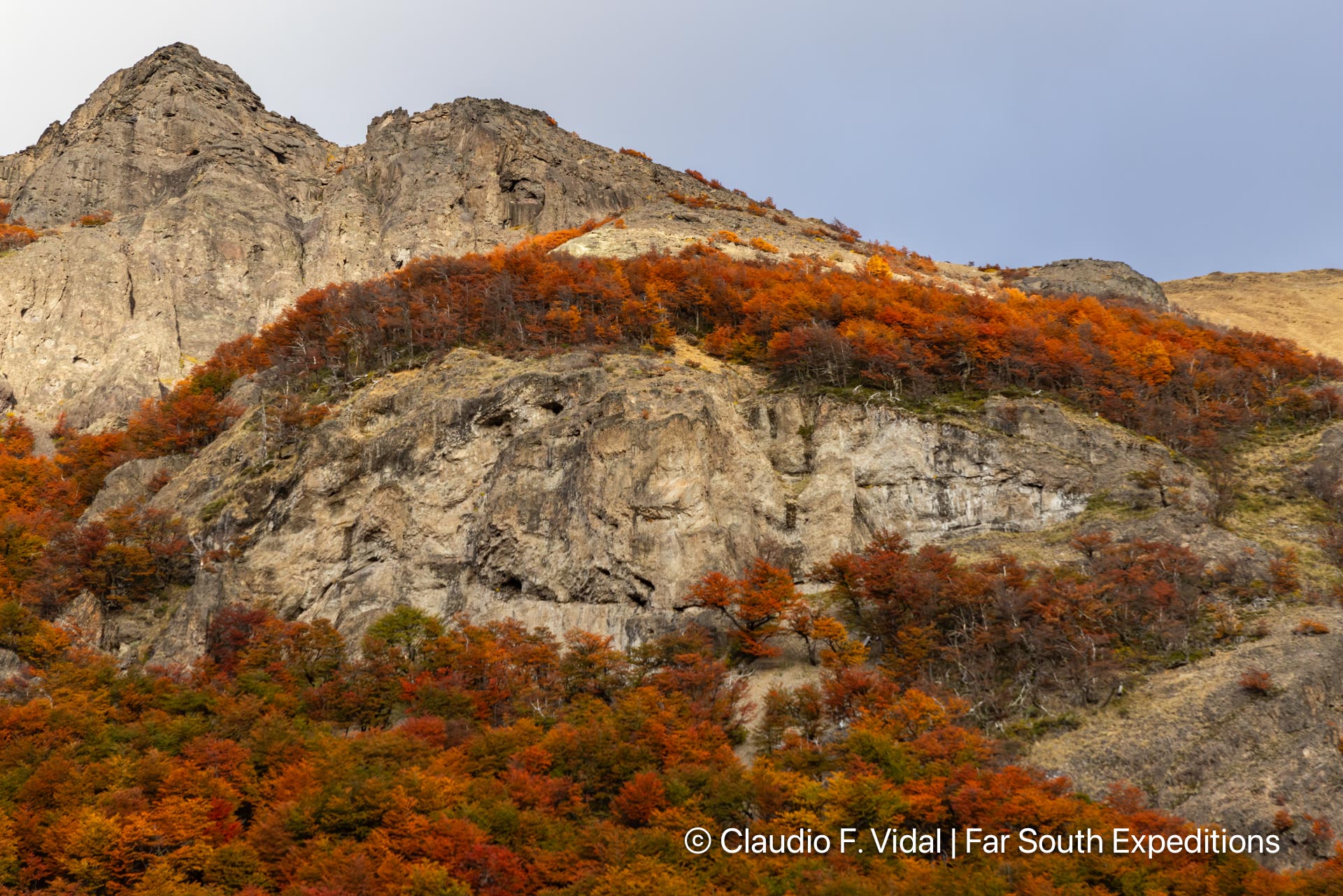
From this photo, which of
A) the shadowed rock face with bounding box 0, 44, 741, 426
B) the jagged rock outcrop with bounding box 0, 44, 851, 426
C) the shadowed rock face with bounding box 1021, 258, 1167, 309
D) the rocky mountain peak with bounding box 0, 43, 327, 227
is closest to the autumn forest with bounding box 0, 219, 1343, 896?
the shadowed rock face with bounding box 0, 44, 741, 426

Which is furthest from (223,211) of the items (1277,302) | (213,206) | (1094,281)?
(1277,302)

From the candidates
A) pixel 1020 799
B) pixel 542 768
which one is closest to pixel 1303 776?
pixel 1020 799

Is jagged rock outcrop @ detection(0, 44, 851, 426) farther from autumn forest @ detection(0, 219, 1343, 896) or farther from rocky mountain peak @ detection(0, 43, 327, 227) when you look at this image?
autumn forest @ detection(0, 219, 1343, 896)

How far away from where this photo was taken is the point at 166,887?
93.8ft

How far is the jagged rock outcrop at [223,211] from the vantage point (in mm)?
77250

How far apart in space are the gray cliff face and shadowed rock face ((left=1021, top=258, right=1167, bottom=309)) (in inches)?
1888

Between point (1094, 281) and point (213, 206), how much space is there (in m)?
88.0

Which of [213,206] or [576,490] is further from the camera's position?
[213,206]

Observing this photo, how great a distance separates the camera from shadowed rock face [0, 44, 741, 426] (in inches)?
3036

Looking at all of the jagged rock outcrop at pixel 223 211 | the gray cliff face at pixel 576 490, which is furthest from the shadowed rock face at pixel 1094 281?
the gray cliff face at pixel 576 490

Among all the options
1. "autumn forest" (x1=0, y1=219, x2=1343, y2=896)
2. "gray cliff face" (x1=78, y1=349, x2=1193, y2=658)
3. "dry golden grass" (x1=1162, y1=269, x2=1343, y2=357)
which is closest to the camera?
"autumn forest" (x1=0, y1=219, x2=1343, y2=896)

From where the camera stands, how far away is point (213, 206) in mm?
89312

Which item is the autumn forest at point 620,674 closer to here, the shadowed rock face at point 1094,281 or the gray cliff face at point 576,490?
the gray cliff face at point 576,490

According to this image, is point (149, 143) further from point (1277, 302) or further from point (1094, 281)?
point (1277, 302)
